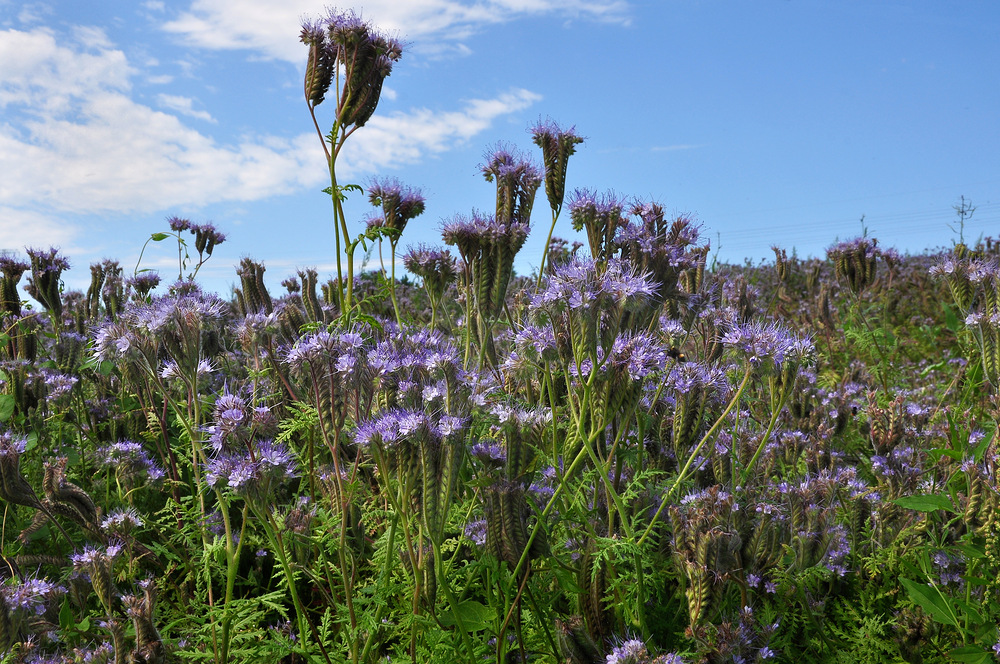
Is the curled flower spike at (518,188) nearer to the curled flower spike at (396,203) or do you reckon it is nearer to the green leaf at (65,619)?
the curled flower spike at (396,203)

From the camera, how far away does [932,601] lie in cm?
271

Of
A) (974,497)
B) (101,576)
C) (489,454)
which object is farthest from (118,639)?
(974,497)

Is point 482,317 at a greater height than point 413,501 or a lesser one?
greater

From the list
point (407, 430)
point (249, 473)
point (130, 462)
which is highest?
point (407, 430)

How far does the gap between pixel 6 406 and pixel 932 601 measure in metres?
4.62

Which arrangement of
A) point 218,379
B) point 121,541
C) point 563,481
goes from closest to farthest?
point 563,481 → point 121,541 → point 218,379

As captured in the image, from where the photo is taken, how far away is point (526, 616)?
3158mm

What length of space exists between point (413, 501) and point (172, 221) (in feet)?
17.0

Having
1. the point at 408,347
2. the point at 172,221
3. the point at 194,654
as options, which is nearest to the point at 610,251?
the point at 408,347

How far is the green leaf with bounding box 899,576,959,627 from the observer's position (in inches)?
103

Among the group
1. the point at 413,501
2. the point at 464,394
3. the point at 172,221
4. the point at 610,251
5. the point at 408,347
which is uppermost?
the point at 172,221

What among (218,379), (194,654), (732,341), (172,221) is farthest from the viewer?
(172,221)

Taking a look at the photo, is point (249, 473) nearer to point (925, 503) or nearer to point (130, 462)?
point (130, 462)

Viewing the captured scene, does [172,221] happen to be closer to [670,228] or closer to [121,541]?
[121,541]
